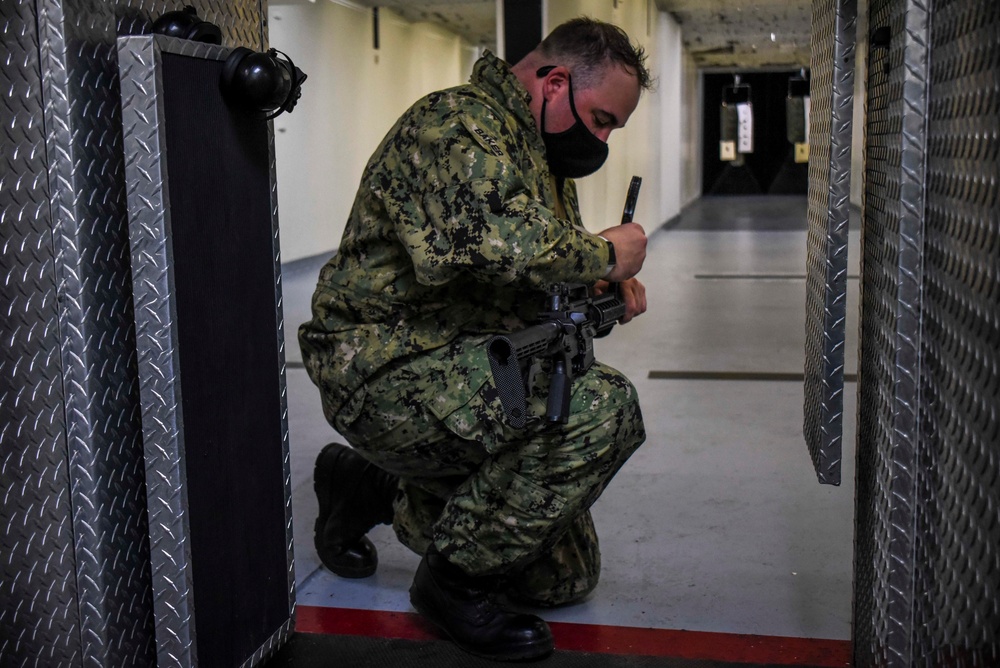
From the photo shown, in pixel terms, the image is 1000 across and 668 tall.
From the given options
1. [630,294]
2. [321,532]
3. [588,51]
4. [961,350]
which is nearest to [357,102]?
[321,532]

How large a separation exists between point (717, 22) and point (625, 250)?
1221 centimetres

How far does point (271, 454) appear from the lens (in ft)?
5.94

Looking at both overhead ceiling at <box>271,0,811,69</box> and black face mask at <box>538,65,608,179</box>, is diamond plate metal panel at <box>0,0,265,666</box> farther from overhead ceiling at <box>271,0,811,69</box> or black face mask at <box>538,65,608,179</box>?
overhead ceiling at <box>271,0,811,69</box>

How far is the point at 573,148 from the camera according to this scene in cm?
200

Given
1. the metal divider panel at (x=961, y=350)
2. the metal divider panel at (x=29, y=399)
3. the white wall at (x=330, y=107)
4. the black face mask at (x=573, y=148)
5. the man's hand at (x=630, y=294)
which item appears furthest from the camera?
the white wall at (x=330, y=107)

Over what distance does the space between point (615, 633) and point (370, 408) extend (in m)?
0.62

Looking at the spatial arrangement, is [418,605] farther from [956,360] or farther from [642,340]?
[642,340]

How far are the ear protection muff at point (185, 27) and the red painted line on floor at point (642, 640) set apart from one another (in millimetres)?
1099

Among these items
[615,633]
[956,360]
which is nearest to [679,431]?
[615,633]

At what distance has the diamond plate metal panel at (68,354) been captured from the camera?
1452 millimetres

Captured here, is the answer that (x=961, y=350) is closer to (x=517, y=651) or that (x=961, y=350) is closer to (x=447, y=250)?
(x=447, y=250)

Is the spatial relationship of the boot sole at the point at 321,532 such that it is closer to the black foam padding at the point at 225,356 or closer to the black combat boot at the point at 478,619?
the black combat boot at the point at 478,619

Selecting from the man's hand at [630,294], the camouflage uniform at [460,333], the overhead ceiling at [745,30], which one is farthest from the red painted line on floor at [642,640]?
the overhead ceiling at [745,30]

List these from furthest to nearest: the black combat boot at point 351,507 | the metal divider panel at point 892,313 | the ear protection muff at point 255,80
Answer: the black combat boot at point 351,507 < the ear protection muff at point 255,80 < the metal divider panel at point 892,313
